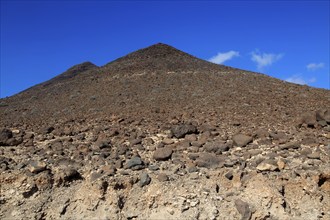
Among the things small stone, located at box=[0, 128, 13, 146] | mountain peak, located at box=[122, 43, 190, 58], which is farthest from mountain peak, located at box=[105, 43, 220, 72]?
small stone, located at box=[0, 128, 13, 146]

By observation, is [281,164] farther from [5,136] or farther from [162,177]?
[5,136]

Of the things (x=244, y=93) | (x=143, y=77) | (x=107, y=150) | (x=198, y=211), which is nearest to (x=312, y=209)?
(x=198, y=211)

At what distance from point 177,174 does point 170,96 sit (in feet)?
19.8

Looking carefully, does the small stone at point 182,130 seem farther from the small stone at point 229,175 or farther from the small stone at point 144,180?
the small stone at point 229,175

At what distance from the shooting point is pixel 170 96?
1355 cm

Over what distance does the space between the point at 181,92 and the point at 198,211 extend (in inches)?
291

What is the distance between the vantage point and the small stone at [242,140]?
28.6 ft

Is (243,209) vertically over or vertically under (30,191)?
under

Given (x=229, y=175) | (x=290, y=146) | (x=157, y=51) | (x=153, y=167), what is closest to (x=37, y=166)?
(x=153, y=167)

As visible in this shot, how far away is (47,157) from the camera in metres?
8.88

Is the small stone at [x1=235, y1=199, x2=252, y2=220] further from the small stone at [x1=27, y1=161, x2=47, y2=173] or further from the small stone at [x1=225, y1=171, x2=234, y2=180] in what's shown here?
the small stone at [x1=27, y1=161, x2=47, y2=173]

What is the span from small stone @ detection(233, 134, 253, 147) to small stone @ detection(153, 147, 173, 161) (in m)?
1.51

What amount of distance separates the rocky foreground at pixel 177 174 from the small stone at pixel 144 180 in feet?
0.06

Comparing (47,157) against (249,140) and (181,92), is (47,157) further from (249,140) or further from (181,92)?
(181,92)
